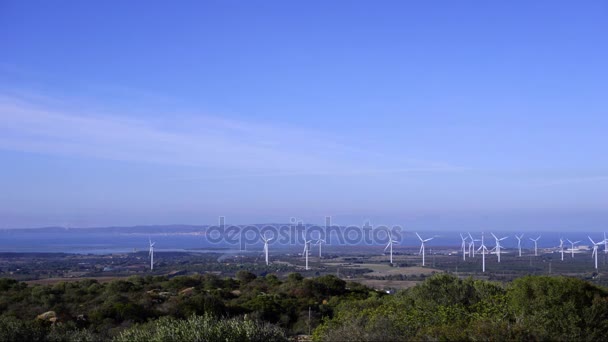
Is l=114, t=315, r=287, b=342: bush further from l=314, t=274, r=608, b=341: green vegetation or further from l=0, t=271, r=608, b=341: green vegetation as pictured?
l=314, t=274, r=608, b=341: green vegetation

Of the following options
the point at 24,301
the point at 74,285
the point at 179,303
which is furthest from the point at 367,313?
the point at 74,285

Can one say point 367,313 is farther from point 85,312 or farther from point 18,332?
point 85,312
